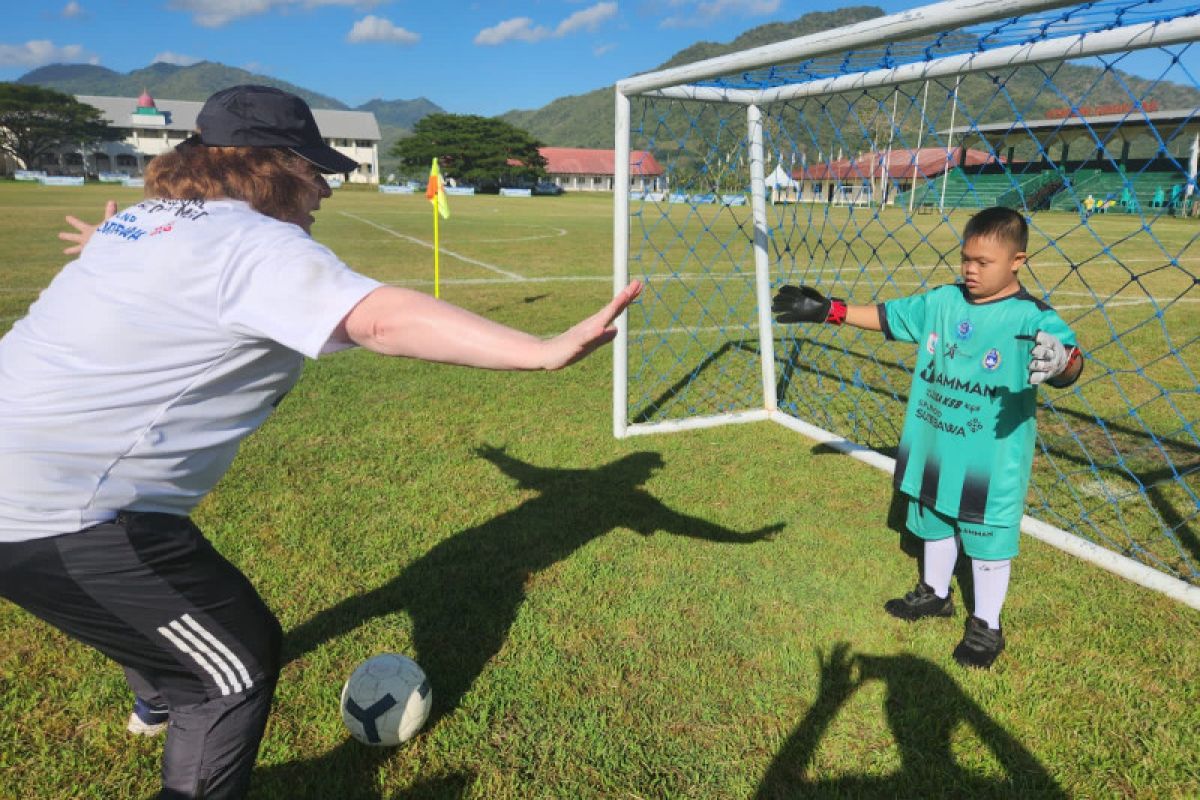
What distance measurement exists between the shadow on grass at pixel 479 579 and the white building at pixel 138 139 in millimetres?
80343

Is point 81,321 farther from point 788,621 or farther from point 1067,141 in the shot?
point 1067,141

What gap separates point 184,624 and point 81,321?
25.9 inches

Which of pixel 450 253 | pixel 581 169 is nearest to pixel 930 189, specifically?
pixel 450 253

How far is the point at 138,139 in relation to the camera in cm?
8550

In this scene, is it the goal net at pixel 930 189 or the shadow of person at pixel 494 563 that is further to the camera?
the goal net at pixel 930 189

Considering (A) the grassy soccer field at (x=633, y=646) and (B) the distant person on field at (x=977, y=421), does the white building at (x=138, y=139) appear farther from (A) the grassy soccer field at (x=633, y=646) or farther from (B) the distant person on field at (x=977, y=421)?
(B) the distant person on field at (x=977, y=421)

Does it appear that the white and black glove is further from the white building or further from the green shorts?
the white building

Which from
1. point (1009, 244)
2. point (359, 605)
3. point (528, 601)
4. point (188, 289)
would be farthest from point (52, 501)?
point (1009, 244)

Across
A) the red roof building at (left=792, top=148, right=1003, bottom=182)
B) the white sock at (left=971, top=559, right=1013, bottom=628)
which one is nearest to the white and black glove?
the white sock at (left=971, top=559, right=1013, bottom=628)

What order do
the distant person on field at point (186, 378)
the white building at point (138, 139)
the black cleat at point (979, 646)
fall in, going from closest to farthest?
the distant person on field at point (186, 378) → the black cleat at point (979, 646) → the white building at point (138, 139)

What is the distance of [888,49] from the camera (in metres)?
→ 3.58

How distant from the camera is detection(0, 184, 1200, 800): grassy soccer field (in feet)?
7.32

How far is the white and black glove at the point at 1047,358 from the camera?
2258 mm

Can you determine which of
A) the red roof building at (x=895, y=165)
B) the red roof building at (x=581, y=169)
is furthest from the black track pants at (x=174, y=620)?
the red roof building at (x=581, y=169)
